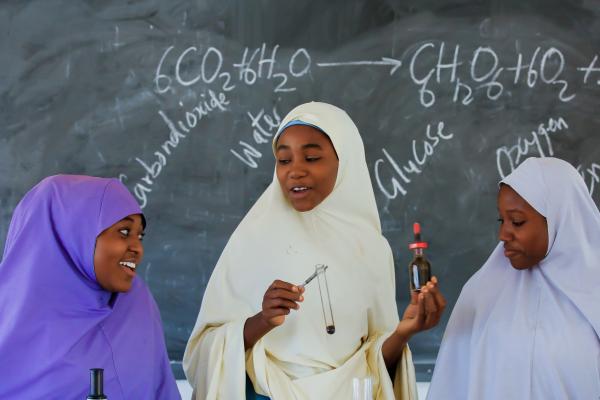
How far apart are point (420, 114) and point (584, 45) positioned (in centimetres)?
72

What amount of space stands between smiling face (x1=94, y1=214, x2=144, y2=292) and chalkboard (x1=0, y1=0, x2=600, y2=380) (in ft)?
4.67

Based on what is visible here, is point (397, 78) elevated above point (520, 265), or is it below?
above

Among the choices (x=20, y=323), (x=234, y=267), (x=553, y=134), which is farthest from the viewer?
(x=553, y=134)

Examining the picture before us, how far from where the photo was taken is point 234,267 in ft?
10.2

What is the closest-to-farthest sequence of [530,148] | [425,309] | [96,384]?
[96,384], [425,309], [530,148]

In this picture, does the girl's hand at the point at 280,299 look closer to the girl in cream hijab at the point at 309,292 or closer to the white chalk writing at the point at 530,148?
the girl in cream hijab at the point at 309,292

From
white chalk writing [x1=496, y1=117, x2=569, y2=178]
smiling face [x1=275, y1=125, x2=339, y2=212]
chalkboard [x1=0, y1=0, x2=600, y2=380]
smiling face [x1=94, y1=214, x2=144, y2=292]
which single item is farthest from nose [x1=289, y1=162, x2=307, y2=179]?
white chalk writing [x1=496, y1=117, x2=569, y2=178]

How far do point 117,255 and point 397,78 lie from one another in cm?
185

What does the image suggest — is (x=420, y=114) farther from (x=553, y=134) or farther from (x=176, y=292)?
(x=176, y=292)

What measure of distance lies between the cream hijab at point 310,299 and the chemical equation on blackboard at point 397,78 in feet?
3.52

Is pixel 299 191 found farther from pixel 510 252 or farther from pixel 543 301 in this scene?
pixel 543 301

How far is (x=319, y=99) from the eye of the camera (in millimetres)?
4254

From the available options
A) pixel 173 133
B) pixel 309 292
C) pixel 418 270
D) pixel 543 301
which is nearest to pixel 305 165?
pixel 309 292

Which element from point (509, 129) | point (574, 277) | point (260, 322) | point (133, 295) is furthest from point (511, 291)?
point (509, 129)
